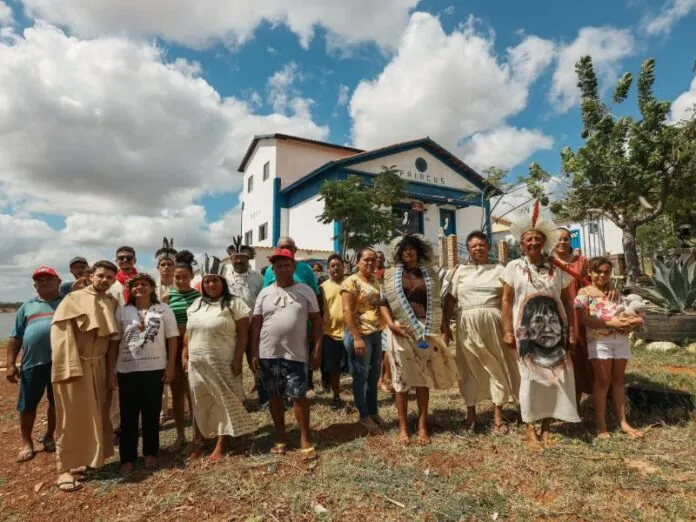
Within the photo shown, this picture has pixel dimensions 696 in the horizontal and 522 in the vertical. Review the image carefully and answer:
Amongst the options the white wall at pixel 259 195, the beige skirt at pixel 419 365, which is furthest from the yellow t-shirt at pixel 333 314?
the white wall at pixel 259 195

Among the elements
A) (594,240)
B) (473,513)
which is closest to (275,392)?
(473,513)

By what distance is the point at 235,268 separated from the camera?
196 inches

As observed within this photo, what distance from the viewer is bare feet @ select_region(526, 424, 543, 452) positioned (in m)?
3.40

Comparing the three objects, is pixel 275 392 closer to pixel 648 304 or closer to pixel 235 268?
pixel 235 268

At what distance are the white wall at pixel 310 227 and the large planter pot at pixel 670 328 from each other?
1464 cm

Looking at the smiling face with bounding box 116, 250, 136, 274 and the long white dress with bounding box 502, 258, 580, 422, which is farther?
the smiling face with bounding box 116, 250, 136, 274

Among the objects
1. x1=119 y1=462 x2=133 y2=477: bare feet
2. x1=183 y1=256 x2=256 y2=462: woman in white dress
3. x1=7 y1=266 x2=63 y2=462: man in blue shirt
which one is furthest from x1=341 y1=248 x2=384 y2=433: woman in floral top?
x1=7 y1=266 x2=63 y2=462: man in blue shirt

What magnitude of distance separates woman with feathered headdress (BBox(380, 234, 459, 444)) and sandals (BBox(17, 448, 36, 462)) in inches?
131

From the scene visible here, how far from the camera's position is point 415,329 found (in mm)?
3699

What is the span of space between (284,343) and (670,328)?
663 centimetres

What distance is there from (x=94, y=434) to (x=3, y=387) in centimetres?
497

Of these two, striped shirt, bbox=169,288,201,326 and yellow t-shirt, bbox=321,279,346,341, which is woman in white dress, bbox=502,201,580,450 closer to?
yellow t-shirt, bbox=321,279,346,341

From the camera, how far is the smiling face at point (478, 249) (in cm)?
389

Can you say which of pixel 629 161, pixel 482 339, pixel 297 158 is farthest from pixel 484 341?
pixel 297 158
